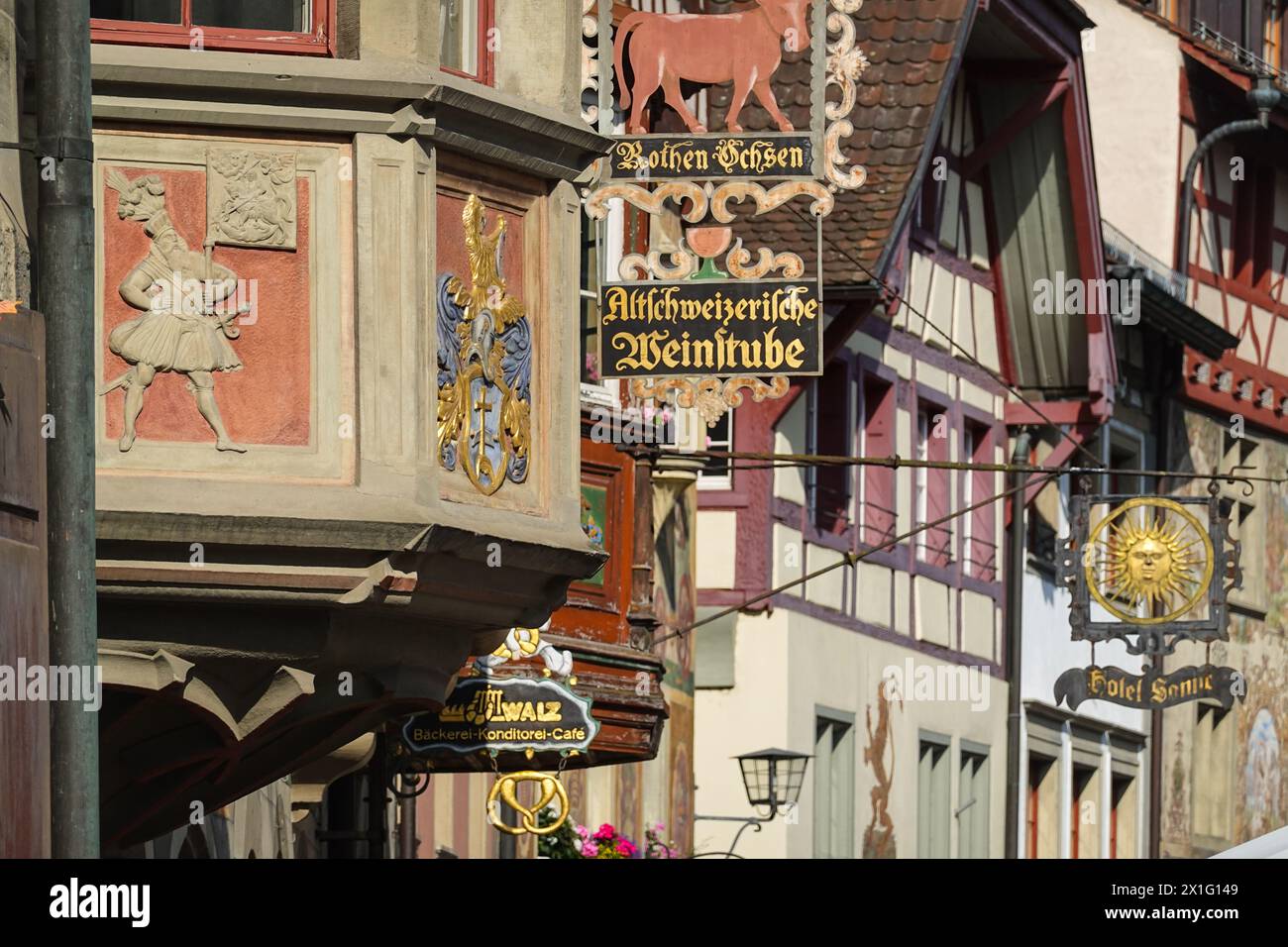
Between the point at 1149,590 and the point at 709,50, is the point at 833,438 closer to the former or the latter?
the point at 1149,590

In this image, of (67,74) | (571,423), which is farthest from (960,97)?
(67,74)

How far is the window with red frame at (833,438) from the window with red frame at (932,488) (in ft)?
5.95

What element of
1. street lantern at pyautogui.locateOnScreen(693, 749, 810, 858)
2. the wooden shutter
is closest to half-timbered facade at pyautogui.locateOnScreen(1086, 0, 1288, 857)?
Result: the wooden shutter

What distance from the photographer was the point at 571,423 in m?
11.7

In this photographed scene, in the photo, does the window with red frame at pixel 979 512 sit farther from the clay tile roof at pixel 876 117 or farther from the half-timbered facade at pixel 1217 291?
the clay tile roof at pixel 876 117

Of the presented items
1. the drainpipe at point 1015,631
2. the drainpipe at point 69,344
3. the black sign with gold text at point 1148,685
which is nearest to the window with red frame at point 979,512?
the drainpipe at point 1015,631

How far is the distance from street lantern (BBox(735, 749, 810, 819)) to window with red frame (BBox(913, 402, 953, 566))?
19.5 ft

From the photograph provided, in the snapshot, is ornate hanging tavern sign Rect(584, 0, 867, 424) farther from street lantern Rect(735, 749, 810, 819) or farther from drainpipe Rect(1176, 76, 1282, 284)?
drainpipe Rect(1176, 76, 1282, 284)

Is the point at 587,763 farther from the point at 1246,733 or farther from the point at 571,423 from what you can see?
the point at 1246,733

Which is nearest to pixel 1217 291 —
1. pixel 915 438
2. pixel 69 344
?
pixel 915 438

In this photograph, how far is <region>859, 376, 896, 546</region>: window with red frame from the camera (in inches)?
1102

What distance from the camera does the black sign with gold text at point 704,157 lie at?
658 inches

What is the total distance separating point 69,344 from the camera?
25.8 feet

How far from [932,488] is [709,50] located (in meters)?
12.1
